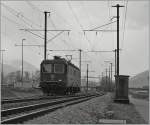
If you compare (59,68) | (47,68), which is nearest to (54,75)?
(59,68)

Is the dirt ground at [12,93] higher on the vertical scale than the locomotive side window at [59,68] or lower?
Answer: lower

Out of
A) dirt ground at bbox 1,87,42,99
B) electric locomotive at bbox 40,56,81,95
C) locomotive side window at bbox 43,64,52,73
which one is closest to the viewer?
electric locomotive at bbox 40,56,81,95

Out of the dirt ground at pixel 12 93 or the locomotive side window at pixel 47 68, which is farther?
the dirt ground at pixel 12 93

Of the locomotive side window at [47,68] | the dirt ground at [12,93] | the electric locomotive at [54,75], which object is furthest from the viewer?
the dirt ground at [12,93]

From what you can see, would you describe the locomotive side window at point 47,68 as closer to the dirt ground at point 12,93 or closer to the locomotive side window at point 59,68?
the locomotive side window at point 59,68

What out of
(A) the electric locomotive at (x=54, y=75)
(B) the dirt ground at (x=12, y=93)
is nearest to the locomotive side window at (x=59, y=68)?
(A) the electric locomotive at (x=54, y=75)

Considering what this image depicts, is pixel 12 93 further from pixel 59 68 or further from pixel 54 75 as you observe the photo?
pixel 59 68

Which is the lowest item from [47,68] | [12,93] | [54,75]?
[12,93]

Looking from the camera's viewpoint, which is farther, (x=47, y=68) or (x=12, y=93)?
(x=12, y=93)

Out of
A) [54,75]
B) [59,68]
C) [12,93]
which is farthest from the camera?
[12,93]

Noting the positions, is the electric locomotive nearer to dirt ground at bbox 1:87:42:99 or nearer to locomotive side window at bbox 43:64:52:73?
locomotive side window at bbox 43:64:52:73

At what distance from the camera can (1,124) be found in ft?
32.7

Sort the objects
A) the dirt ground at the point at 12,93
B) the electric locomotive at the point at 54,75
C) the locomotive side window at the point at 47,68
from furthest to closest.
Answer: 1. the dirt ground at the point at 12,93
2. the locomotive side window at the point at 47,68
3. the electric locomotive at the point at 54,75

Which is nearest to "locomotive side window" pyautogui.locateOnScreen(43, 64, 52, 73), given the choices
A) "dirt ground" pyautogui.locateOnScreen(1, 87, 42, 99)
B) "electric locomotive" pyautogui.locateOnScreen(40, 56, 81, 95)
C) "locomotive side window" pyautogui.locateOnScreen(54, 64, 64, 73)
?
"electric locomotive" pyautogui.locateOnScreen(40, 56, 81, 95)
